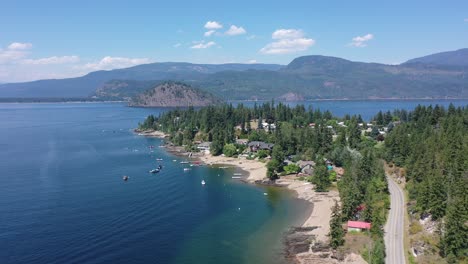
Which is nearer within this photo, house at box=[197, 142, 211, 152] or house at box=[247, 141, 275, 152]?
house at box=[247, 141, 275, 152]

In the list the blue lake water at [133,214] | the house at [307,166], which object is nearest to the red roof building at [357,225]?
the blue lake water at [133,214]

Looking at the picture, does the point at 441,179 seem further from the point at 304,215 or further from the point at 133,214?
the point at 133,214

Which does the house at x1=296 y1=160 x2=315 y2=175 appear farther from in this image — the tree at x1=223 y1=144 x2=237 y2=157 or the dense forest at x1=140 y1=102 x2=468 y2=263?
the tree at x1=223 y1=144 x2=237 y2=157

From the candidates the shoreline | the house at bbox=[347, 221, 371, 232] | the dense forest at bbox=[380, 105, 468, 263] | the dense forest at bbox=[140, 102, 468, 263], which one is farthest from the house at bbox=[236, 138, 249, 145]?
the house at bbox=[347, 221, 371, 232]

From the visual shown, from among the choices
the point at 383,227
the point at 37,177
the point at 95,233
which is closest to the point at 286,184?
the point at 383,227

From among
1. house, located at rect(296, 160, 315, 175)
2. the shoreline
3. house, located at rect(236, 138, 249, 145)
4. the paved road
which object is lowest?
the shoreline

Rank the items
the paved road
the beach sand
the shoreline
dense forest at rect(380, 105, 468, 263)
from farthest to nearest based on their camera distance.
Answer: the beach sand, the shoreline, the paved road, dense forest at rect(380, 105, 468, 263)
